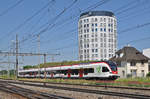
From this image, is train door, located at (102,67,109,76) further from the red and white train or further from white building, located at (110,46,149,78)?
white building, located at (110,46,149,78)

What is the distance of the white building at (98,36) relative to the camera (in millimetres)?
104875

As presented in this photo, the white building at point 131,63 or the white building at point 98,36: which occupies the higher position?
the white building at point 98,36

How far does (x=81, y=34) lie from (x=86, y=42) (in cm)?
554

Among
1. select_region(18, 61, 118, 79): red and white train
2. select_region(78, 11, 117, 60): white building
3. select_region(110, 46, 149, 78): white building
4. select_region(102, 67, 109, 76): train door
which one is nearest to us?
select_region(102, 67, 109, 76): train door

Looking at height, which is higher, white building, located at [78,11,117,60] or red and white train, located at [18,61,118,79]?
white building, located at [78,11,117,60]

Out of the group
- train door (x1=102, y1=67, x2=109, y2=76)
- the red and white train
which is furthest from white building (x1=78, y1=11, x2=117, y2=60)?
train door (x1=102, y1=67, x2=109, y2=76)

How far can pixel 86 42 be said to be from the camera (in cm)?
10881

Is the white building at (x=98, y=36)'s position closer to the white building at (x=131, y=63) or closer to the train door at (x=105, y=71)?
the white building at (x=131, y=63)

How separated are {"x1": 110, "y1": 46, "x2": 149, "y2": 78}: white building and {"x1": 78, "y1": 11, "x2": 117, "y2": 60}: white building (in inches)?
1600

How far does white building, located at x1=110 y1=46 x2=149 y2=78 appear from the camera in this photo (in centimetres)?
5959

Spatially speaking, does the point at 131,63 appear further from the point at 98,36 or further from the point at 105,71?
the point at 98,36

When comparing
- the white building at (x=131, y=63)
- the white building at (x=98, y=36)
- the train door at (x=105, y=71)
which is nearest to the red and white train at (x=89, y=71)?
the train door at (x=105, y=71)

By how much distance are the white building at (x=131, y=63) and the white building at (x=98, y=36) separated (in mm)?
40644

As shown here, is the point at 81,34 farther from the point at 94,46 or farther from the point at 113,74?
the point at 113,74
